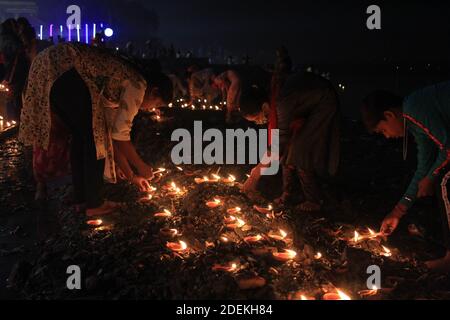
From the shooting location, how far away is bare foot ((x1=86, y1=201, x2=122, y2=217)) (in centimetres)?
488

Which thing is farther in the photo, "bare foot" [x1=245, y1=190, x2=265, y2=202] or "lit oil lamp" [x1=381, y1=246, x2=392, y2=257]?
"bare foot" [x1=245, y1=190, x2=265, y2=202]

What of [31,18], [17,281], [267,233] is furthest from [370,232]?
[31,18]

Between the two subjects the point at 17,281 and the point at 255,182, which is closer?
the point at 17,281

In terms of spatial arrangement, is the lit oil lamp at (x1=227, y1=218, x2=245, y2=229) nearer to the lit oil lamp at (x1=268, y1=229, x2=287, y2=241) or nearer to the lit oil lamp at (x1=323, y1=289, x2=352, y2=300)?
the lit oil lamp at (x1=268, y1=229, x2=287, y2=241)

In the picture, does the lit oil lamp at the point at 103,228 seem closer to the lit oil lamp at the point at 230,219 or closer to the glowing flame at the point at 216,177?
the lit oil lamp at the point at 230,219

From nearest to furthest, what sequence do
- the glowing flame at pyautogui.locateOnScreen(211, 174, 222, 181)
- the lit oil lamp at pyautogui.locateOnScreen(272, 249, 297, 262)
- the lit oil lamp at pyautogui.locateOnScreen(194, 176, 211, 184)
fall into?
the lit oil lamp at pyautogui.locateOnScreen(272, 249, 297, 262)
the lit oil lamp at pyautogui.locateOnScreen(194, 176, 211, 184)
the glowing flame at pyautogui.locateOnScreen(211, 174, 222, 181)

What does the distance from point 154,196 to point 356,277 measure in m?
3.00

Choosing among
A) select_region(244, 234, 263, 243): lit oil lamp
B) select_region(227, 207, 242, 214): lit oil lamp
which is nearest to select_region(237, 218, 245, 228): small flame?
select_region(227, 207, 242, 214): lit oil lamp

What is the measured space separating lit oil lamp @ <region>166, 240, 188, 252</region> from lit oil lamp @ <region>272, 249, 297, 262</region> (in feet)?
2.75

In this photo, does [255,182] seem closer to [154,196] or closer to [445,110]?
[154,196]

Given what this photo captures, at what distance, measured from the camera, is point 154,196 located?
568 cm

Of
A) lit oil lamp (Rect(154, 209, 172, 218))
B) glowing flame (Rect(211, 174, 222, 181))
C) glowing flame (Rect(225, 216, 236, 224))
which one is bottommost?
glowing flame (Rect(225, 216, 236, 224))

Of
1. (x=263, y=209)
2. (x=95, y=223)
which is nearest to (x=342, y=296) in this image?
(x=263, y=209)

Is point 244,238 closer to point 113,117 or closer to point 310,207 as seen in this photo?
point 310,207
